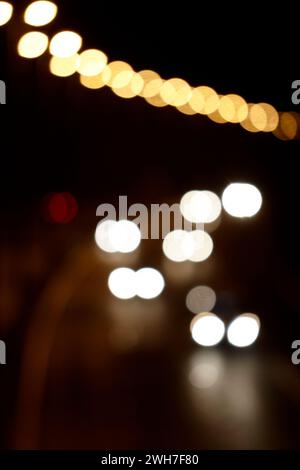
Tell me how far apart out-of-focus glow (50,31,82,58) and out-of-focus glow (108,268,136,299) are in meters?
2.49

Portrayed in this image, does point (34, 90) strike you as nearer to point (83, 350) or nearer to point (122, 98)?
point (122, 98)

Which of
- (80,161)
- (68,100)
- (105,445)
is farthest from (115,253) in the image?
(105,445)

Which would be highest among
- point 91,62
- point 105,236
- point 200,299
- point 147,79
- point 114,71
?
point 105,236

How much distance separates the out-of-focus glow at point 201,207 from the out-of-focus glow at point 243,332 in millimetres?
2090

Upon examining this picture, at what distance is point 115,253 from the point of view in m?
5.76

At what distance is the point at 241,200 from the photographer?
507 centimetres

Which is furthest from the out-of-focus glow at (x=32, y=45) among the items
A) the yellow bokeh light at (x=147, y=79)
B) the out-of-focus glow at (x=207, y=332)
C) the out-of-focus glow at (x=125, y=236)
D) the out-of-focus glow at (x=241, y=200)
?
the out-of-focus glow at (x=125, y=236)

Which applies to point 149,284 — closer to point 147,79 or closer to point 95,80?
point 147,79

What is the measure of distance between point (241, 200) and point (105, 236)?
1337mm

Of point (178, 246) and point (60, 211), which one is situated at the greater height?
point (60, 211)

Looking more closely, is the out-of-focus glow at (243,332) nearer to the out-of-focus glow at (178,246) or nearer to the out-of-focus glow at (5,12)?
the out-of-focus glow at (5,12)

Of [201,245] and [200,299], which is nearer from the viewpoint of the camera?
[200,299]

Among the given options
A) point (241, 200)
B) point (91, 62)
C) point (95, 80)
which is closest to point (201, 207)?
point (241, 200)

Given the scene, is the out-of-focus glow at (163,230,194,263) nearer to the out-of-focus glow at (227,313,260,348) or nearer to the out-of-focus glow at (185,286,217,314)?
the out-of-focus glow at (185,286,217,314)
